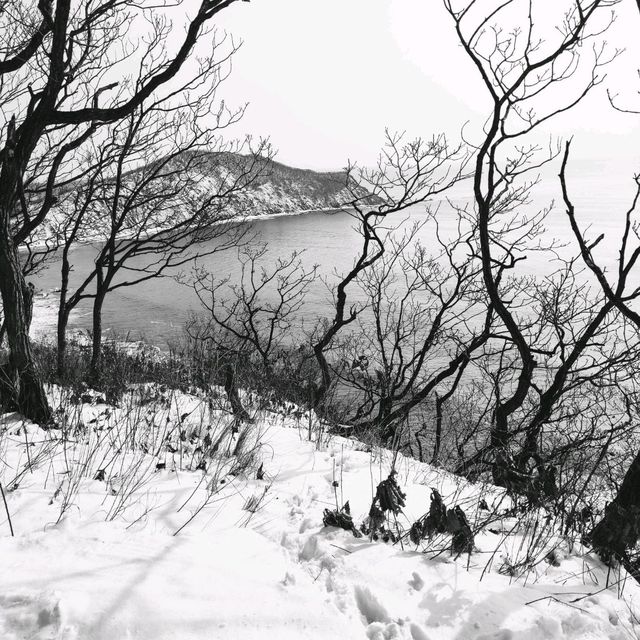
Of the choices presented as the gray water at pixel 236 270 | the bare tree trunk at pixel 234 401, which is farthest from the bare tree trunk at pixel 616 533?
the gray water at pixel 236 270

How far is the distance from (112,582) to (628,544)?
111 inches

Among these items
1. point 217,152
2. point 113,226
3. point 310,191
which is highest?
point 310,191

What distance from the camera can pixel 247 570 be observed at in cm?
204

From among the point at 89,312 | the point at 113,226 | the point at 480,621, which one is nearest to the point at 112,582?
the point at 480,621

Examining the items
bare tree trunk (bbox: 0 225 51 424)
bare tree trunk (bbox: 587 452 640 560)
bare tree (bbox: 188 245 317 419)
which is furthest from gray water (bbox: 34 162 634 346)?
bare tree trunk (bbox: 587 452 640 560)

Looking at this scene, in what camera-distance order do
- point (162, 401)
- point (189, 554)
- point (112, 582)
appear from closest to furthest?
point (112, 582) < point (189, 554) < point (162, 401)

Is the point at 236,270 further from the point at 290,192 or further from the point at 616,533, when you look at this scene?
the point at 290,192

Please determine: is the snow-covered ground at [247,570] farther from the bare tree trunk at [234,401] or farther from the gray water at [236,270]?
the gray water at [236,270]

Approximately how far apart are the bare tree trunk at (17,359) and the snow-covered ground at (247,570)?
34.8 inches

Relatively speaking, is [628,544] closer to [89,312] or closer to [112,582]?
[112,582]

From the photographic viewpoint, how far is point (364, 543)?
8.10 feet

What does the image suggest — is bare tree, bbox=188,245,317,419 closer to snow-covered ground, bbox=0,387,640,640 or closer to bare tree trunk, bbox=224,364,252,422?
bare tree trunk, bbox=224,364,252,422

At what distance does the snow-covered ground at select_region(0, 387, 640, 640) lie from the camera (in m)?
1.68

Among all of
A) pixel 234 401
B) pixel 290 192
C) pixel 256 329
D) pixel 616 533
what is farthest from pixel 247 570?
pixel 290 192
